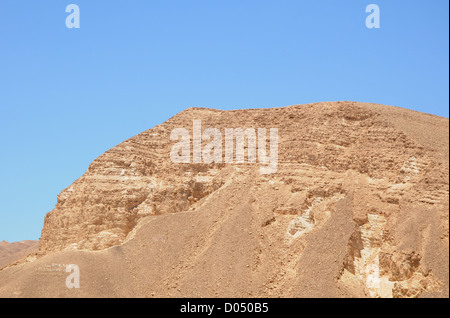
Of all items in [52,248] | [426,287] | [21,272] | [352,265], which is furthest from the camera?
[52,248]

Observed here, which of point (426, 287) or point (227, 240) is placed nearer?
point (426, 287)

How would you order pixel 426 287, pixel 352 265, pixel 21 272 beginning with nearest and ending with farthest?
1. pixel 426 287
2. pixel 352 265
3. pixel 21 272

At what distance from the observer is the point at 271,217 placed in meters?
39.4

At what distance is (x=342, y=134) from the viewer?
43.4 m

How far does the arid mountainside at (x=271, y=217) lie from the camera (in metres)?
35.4

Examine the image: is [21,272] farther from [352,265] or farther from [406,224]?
[406,224]

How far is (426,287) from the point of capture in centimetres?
3325

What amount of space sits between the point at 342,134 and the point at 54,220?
1827 centimetres

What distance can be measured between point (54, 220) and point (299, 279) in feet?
55.6

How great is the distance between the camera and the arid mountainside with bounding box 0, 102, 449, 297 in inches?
1393

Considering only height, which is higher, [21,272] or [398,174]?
[398,174]
